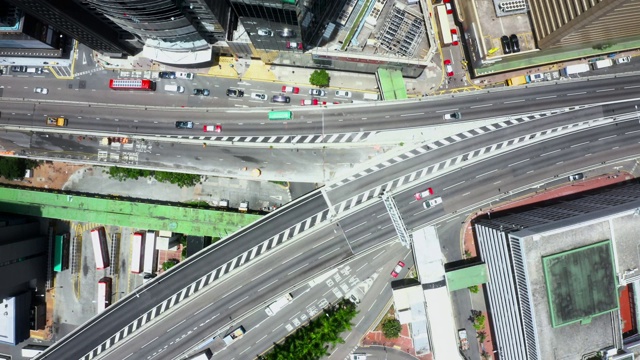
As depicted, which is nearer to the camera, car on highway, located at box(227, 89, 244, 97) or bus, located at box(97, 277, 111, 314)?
bus, located at box(97, 277, 111, 314)

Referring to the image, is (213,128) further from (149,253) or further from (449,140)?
(449,140)

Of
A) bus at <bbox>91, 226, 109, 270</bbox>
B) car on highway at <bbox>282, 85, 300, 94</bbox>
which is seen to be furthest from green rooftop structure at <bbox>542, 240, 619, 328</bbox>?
bus at <bbox>91, 226, 109, 270</bbox>

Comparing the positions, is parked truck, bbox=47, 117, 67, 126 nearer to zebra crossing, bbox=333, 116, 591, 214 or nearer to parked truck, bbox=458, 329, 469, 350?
zebra crossing, bbox=333, 116, 591, 214

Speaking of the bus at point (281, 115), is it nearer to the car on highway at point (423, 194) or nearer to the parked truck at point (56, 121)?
the car on highway at point (423, 194)

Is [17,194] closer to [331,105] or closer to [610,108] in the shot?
[331,105]

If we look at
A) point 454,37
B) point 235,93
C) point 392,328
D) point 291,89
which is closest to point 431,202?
point 392,328
